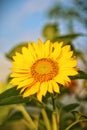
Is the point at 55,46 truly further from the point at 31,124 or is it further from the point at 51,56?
the point at 31,124

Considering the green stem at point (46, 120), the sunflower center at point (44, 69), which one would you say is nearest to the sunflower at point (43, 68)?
the sunflower center at point (44, 69)

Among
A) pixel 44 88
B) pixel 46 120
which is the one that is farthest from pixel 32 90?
pixel 46 120

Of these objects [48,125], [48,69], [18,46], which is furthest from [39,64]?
[18,46]

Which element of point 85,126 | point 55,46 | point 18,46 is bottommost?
point 85,126

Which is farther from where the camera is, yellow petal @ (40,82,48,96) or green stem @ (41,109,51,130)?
green stem @ (41,109,51,130)

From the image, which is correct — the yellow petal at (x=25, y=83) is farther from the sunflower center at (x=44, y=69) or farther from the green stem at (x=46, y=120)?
the green stem at (x=46, y=120)

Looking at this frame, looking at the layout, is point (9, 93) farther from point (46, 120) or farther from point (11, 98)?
point (46, 120)

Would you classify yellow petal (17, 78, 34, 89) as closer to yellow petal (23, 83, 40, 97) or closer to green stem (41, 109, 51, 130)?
yellow petal (23, 83, 40, 97)

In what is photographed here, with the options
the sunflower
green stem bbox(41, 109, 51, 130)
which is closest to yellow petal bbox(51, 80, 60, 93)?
the sunflower
